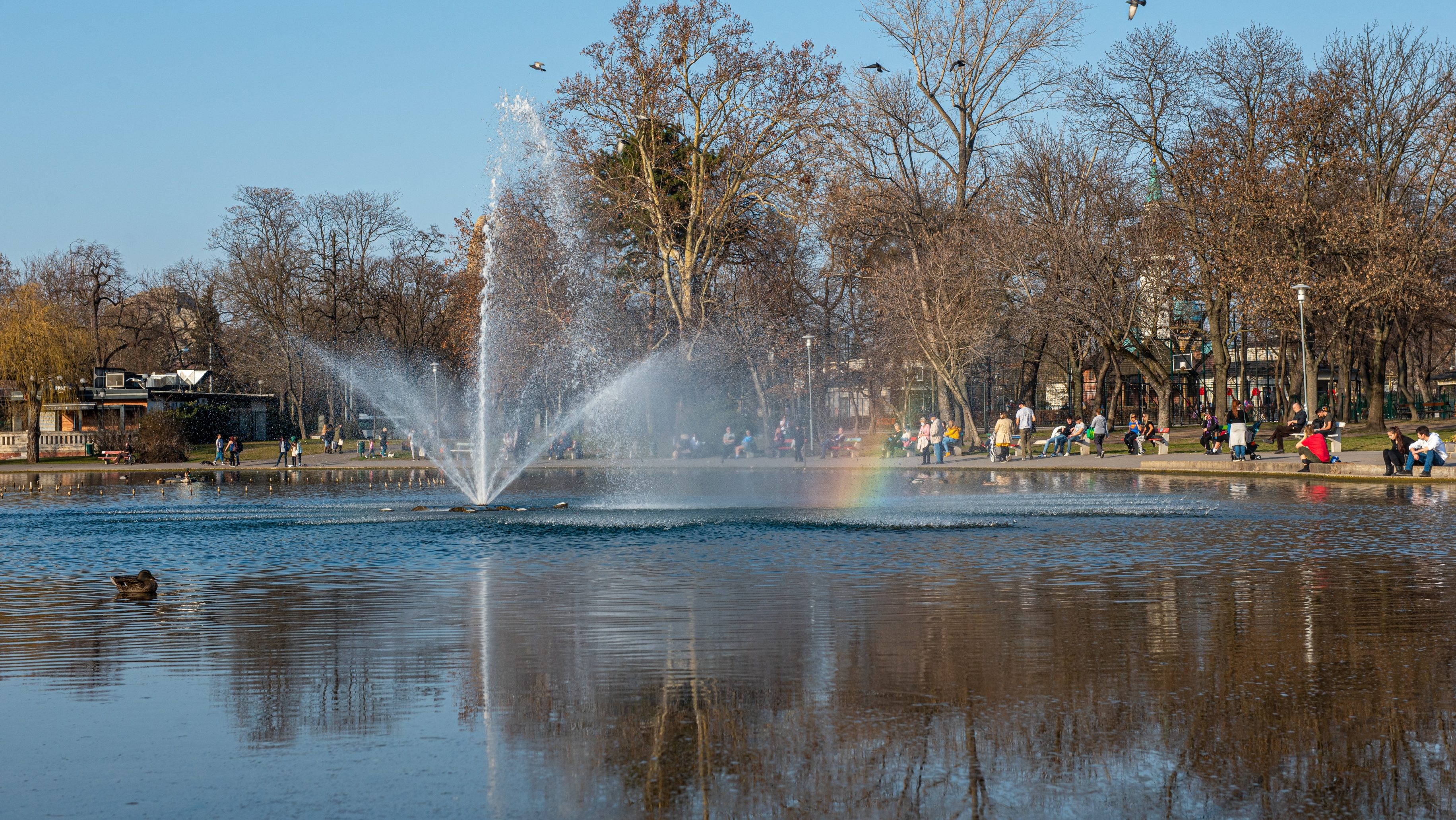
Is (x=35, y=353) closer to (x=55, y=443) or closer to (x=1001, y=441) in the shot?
(x=55, y=443)

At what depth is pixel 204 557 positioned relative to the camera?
16984 mm

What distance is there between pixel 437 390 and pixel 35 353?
21676mm

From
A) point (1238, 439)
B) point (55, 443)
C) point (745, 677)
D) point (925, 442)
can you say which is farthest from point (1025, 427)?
point (55, 443)

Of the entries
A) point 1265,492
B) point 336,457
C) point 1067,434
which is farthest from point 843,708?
point 336,457

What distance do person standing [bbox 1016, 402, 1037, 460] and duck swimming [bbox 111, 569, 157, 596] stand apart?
33203 mm

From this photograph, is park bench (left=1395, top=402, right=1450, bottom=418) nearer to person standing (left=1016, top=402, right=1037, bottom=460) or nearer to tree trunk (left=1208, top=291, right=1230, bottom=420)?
tree trunk (left=1208, top=291, right=1230, bottom=420)

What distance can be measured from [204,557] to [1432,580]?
47.6 feet

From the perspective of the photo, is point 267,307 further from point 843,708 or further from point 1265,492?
point 843,708

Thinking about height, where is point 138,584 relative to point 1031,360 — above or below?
below

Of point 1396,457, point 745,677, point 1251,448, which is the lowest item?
point 745,677

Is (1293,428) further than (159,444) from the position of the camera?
No

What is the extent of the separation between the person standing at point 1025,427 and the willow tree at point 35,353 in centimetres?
4579

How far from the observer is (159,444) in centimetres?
5894

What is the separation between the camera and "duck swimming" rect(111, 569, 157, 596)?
12.6 m
